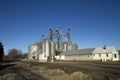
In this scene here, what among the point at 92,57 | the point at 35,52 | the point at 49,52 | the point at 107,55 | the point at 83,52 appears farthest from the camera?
the point at 35,52

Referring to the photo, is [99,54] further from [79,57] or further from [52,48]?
[52,48]

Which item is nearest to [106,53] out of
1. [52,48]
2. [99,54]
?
[99,54]

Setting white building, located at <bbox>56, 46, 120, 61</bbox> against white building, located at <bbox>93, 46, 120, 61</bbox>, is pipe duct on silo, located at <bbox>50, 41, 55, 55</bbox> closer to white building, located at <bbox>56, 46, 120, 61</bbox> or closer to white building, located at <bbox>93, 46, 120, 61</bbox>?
white building, located at <bbox>56, 46, 120, 61</bbox>

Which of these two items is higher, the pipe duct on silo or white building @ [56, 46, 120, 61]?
the pipe duct on silo

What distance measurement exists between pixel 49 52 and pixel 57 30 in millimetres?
14065

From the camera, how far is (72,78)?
50.2 feet

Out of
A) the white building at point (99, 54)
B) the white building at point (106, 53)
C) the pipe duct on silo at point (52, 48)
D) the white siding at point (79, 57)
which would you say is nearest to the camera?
the white building at point (106, 53)

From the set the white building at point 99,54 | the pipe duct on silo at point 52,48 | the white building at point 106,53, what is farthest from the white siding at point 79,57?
the pipe duct on silo at point 52,48

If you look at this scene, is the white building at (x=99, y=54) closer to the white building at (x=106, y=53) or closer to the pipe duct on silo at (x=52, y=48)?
the white building at (x=106, y=53)

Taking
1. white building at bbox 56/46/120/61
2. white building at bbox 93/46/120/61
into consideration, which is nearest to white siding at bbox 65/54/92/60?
white building at bbox 56/46/120/61

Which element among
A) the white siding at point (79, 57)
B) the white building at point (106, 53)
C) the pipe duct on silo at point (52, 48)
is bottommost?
the white siding at point (79, 57)

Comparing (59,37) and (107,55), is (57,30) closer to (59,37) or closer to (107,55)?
(59,37)

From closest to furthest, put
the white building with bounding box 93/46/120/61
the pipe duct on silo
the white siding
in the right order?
the white building with bounding box 93/46/120/61 → the white siding → the pipe duct on silo

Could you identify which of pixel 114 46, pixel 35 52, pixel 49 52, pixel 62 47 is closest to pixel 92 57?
pixel 114 46
